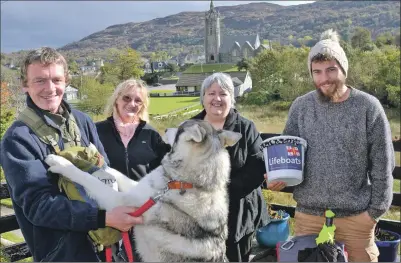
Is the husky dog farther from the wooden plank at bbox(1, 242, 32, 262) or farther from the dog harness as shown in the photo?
the wooden plank at bbox(1, 242, 32, 262)

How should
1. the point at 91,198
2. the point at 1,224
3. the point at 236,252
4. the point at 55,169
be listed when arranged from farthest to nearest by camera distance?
the point at 1,224
the point at 236,252
the point at 91,198
the point at 55,169

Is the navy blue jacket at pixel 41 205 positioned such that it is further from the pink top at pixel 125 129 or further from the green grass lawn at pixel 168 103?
the green grass lawn at pixel 168 103

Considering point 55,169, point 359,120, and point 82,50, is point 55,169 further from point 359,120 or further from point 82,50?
point 82,50

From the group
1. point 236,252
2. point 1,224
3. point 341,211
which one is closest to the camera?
point 341,211

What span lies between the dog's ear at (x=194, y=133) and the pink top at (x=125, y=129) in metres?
1.40

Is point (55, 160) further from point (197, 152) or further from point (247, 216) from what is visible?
point (247, 216)

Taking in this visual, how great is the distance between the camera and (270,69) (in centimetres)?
2464

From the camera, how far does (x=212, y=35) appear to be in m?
12.2

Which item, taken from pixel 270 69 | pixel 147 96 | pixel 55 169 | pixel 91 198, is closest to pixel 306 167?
pixel 91 198

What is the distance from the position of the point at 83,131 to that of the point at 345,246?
2364mm

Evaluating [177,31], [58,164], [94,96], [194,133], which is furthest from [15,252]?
[177,31]

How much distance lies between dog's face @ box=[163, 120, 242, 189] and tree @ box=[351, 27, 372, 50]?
4086cm

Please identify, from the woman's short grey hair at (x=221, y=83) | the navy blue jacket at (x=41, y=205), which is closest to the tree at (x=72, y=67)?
the navy blue jacket at (x=41, y=205)

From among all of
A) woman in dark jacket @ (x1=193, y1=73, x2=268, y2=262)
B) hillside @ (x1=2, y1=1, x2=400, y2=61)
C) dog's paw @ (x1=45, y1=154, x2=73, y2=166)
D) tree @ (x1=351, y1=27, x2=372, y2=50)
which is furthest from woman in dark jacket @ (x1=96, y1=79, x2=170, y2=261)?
tree @ (x1=351, y1=27, x2=372, y2=50)
